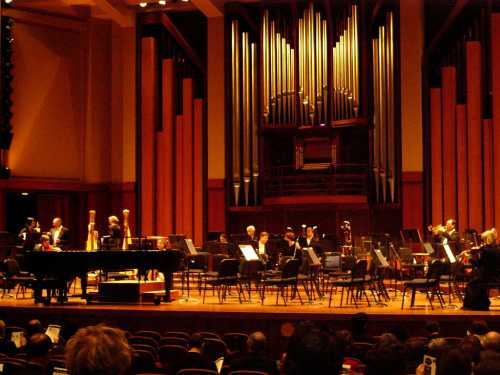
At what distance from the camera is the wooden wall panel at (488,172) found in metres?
15.5

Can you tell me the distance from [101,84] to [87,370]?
16.9 m

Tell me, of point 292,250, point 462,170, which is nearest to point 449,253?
point 292,250

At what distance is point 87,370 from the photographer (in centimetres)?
258

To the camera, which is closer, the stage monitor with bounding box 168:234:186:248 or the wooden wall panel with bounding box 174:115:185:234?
the stage monitor with bounding box 168:234:186:248

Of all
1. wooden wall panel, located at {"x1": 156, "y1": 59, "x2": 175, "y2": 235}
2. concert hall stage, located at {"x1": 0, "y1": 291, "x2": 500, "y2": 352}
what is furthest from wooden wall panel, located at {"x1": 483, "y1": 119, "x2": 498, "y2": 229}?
wooden wall panel, located at {"x1": 156, "y1": 59, "x2": 175, "y2": 235}

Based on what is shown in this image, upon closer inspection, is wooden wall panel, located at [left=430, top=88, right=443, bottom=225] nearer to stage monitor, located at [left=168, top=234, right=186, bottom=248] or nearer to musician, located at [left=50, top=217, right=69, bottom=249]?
stage monitor, located at [left=168, top=234, right=186, bottom=248]

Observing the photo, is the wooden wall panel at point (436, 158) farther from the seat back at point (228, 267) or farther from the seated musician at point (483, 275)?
the seat back at point (228, 267)

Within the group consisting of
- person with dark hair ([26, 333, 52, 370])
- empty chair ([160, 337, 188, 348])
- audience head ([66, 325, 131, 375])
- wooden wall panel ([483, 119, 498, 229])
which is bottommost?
empty chair ([160, 337, 188, 348])

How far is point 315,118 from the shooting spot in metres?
17.0

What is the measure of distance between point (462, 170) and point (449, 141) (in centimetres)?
72

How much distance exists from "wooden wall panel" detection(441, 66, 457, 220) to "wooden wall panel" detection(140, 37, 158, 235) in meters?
6.71

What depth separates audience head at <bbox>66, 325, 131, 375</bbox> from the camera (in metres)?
2.58

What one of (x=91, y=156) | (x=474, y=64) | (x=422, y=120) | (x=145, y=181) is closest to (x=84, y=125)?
(x=91, y=156)

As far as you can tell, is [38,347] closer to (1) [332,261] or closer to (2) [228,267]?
(2) [228,267]
